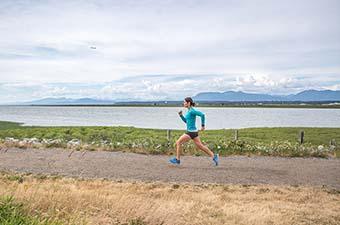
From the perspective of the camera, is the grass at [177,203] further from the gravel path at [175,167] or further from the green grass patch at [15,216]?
the gravel path at [175,167]

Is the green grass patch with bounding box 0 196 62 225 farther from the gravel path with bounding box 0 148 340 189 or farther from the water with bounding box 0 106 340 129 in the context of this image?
the water with bounding box 0 106 340 129

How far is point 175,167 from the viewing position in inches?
484


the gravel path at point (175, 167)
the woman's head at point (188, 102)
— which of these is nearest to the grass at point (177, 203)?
the gravel path at point (175, 167)

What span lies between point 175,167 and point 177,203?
4.72m

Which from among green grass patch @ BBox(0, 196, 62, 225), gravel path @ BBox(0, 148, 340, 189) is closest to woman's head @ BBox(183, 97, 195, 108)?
gravel path @ BBox(0, 148, 340, 189)

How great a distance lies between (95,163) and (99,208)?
6539 millimetres

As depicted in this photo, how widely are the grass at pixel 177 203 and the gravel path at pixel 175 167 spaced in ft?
3.15

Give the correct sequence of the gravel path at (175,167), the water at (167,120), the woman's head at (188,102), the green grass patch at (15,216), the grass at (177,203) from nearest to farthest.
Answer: the green grass patch at (15,216) → the grass at (177,203) → the gravel path at (175,167) → the woman's head at (188,102) → the water at (167,120)

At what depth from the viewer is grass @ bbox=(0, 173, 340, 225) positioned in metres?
6.15

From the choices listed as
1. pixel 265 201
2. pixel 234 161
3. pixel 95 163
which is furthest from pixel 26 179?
pixel 234 161

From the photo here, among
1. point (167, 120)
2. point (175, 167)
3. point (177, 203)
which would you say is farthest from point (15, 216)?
point (167, 120)

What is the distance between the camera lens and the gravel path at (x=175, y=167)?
10883 mm

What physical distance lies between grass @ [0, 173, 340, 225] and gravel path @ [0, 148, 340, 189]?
0.96 metres

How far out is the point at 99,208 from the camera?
652 cm
